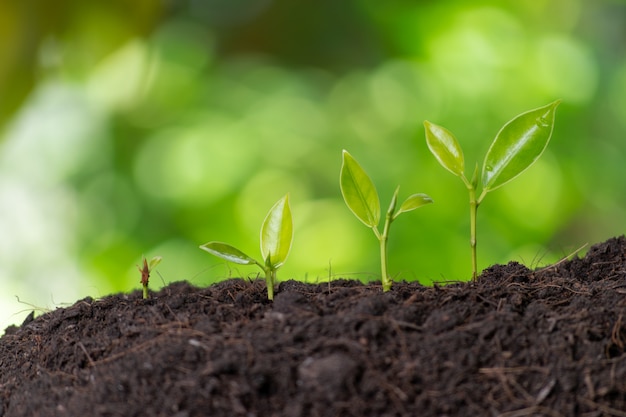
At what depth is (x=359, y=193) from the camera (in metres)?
0.92

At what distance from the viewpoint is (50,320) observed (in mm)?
972

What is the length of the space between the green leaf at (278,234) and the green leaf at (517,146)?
276 mm

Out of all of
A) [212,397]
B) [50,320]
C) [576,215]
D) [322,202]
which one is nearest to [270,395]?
[212,397]

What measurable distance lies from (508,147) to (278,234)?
336 mm

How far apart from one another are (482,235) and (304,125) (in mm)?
762

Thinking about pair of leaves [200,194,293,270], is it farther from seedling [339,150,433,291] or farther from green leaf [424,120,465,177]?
green leaf [424,120,465,177]

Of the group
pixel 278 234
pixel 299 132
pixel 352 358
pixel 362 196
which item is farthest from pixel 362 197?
pixel 299 132

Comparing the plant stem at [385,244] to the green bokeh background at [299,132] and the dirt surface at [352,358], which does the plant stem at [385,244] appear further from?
the green bokeh background at [299,132]

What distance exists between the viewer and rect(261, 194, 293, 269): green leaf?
35.9 inches

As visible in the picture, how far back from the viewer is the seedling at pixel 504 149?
0.91 m

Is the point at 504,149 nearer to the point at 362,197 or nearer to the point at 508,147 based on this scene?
Result: the point at 508,147

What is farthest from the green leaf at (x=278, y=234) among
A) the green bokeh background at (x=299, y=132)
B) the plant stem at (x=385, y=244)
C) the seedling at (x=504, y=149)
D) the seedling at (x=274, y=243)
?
the green bokeh background at (x=299, y=132)

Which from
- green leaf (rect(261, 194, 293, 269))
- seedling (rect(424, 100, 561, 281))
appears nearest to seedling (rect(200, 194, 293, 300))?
green leaf (rect(261, 194, 293, 269))

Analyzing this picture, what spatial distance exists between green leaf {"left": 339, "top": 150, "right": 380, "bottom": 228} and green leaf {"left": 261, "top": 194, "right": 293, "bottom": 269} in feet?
0.27
